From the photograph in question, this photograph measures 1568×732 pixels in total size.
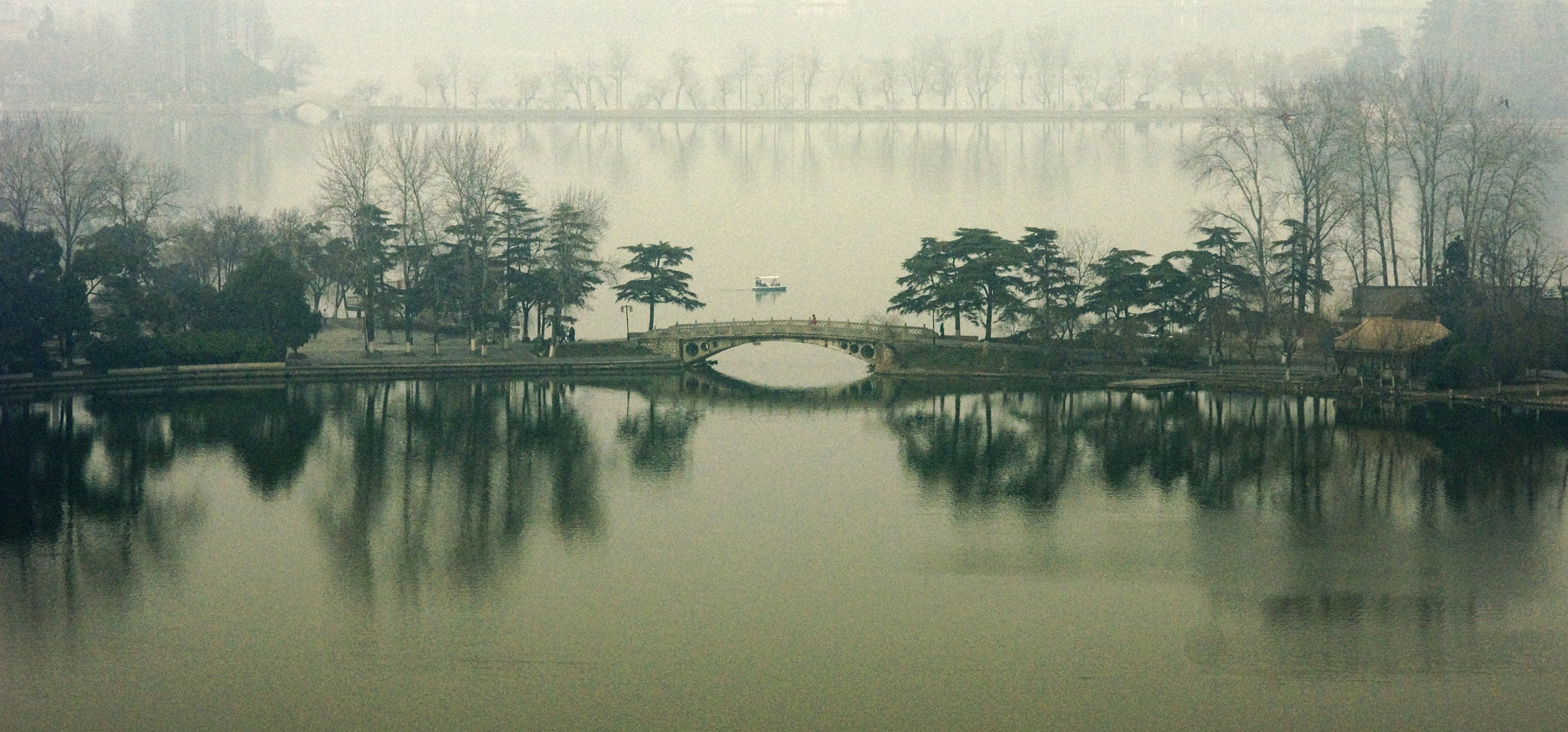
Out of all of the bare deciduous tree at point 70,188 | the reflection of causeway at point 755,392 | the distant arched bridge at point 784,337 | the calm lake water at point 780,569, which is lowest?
the calm lake water at point 780,569

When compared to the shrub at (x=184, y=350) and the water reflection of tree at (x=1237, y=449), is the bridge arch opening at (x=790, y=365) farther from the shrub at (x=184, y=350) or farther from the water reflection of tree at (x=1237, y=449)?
the shrub at (x=184, y=350)

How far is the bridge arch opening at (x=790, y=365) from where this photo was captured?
57.0m

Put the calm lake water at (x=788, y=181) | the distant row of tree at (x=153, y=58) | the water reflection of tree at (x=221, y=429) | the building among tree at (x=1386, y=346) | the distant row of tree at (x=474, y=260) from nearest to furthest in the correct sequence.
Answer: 1. the water reflection of tree at (x=221, y=429)
2. the building among tree at (x=1386, y=346)
3. the distant row of tree at (x=474, y=260)
4. the calm lake water at (x=788, y=181)
5. the distant row of tree at (x=153, y=58)

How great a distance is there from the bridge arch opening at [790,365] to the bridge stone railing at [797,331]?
1.09 m

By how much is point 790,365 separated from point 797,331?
10.1 feet

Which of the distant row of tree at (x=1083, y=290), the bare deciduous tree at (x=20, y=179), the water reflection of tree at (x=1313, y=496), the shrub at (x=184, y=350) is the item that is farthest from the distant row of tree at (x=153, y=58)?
the water reflection of tree at (x=1313, y=496)

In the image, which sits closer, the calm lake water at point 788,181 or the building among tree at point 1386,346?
the building among tree at point 1386,346

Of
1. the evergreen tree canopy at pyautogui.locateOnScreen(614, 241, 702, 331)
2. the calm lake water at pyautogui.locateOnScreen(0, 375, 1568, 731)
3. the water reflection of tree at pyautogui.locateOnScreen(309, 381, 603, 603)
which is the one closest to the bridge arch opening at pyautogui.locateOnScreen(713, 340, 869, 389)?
the evergreen tree canopy at pyautogui.locateOnScreen(614, 241, 702, 331)

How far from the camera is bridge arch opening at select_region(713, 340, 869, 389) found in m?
57.0

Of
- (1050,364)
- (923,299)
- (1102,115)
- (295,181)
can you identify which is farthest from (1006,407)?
(1102,115)

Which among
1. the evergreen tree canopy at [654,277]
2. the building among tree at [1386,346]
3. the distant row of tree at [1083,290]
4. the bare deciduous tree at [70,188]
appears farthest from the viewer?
the evergreen tree canopy at [654,277]

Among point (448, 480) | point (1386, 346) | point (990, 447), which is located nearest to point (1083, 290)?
point (1386, 346)

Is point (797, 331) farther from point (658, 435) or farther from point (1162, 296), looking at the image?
point (658, 435)

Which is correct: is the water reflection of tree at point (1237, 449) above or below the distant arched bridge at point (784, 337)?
below
